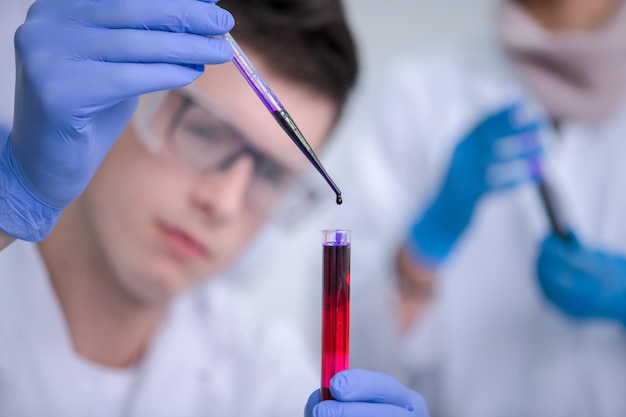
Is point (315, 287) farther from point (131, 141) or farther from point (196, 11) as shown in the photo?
point (196, 11)

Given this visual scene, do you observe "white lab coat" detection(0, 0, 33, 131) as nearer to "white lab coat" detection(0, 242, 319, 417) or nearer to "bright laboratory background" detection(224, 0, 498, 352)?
"white lab coat" detection(0, 242, 319, 417)

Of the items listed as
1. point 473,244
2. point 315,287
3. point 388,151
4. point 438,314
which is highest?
point 388,151

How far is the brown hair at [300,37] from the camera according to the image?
1094mm

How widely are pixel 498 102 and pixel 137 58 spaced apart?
1191 mm

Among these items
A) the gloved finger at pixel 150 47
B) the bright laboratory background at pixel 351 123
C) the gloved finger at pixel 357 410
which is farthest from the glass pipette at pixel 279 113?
the bright laboratory background at pixel 351 123

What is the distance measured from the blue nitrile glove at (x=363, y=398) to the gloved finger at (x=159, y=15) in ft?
1.55

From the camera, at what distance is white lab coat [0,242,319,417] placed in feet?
3.08

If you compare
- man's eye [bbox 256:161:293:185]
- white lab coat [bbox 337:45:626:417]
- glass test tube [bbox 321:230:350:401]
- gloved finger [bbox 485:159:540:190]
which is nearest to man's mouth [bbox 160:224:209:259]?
man's eye [bbox 256:161:293:185]

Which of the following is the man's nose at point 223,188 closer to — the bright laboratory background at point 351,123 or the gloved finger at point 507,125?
the bright laboratory background at point 351,123

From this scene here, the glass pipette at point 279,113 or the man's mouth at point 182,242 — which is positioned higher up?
the glass pipette at point 279,113

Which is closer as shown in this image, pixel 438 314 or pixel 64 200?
pixel 64 200

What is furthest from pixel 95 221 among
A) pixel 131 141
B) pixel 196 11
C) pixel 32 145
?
pixel 196 11

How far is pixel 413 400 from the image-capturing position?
866 millimetres

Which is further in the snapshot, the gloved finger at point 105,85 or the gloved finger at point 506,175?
the gloved finger at point 506,175
